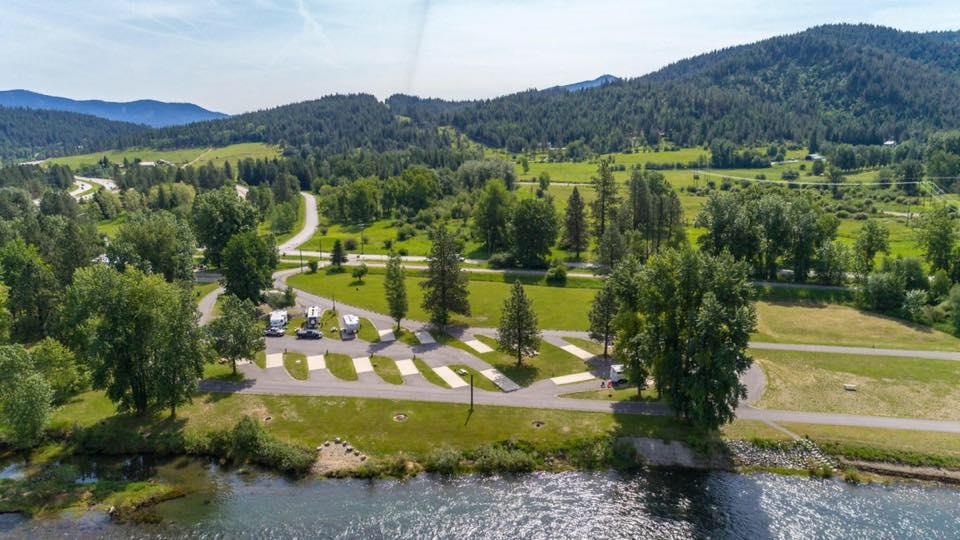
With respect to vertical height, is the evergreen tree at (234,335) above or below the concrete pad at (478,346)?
above

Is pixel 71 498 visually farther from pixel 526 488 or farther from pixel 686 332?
pixel 686 332

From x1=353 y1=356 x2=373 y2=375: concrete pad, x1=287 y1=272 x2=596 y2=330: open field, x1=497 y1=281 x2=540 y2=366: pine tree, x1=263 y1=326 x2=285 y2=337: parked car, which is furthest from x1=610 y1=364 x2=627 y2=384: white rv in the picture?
x1=263 y1=326 x2=285 y2=337: parked car

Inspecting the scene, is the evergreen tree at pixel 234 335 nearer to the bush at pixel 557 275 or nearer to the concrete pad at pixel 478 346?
the concrete pad at pixel 478 346

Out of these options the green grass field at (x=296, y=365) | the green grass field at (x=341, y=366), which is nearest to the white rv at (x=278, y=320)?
the green grass field at (x=296, y=365)

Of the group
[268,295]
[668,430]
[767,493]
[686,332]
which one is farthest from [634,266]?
[268,295]

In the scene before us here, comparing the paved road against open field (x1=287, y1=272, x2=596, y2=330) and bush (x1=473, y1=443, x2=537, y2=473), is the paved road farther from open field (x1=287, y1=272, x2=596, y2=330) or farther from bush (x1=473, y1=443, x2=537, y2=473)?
bush (x1=473, y1=443, x2=537, y2=473)

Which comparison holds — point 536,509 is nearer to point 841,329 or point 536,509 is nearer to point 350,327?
point 350,327
